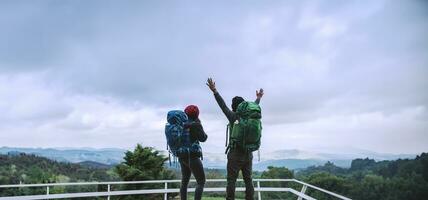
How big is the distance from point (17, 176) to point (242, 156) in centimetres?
3698

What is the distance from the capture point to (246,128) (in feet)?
19.8

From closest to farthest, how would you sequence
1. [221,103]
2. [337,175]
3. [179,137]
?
[221,103]
[179,137]
[337,175]

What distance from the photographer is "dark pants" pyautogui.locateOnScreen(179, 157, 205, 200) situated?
646 centimetres

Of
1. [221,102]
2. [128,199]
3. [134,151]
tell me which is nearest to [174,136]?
[221,102]

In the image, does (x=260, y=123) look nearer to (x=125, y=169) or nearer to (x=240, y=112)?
(x=240, y=112)

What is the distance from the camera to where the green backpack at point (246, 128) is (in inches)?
237

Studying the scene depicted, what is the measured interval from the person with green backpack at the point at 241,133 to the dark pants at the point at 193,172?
1.46 feet

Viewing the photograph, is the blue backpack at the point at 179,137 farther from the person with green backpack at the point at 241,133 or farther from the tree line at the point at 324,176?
the tree line at the point at 324,176

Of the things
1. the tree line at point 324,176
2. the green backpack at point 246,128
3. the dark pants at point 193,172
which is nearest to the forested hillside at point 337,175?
the tree line at point 324,176

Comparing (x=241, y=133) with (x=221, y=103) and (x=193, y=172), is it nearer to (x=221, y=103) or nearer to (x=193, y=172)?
(x=221, y=103)

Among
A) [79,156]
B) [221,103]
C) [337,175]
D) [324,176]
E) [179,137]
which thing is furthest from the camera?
[79,156]

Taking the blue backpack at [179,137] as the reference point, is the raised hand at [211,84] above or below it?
above

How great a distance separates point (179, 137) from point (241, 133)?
0.89 m

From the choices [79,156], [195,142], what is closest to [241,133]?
[195,142]
